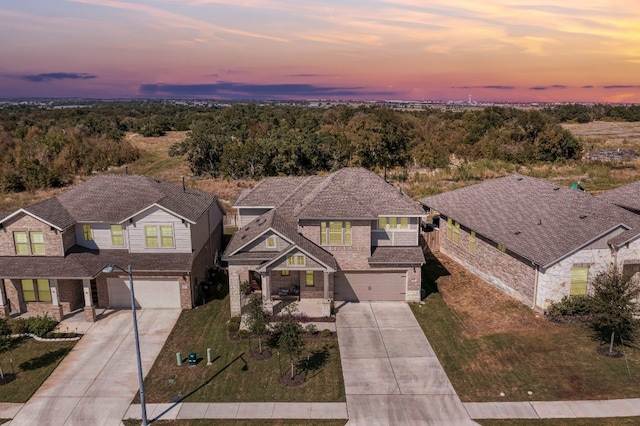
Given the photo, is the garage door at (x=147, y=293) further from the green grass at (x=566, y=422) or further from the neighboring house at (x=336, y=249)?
the green grass at (x=566, y=422)

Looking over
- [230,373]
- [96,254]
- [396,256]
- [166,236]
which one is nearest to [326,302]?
[396,256]

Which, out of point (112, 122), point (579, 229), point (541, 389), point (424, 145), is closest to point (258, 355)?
point (541, 389)

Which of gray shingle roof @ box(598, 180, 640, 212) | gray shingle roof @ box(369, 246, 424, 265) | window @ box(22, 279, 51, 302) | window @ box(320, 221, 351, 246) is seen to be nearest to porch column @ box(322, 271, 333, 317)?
window @ box(320, 221, 351, 246)

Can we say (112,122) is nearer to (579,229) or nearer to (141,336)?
(141,336)

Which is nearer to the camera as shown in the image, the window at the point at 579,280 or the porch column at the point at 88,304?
the porch column at the point at 88,304

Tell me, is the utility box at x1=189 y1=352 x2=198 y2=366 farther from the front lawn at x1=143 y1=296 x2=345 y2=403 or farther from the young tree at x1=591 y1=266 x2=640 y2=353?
the young tree at x1=591 y1=266 x2=640 y2=353

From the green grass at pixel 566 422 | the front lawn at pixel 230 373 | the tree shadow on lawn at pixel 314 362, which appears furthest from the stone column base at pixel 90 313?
the green grass at pixel 566 422
